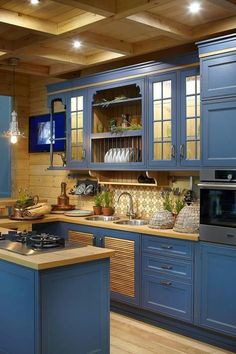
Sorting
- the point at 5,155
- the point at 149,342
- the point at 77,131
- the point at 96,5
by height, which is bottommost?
the point at 149,342

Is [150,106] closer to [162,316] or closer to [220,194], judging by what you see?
[220,194]

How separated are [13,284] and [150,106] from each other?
227 cm

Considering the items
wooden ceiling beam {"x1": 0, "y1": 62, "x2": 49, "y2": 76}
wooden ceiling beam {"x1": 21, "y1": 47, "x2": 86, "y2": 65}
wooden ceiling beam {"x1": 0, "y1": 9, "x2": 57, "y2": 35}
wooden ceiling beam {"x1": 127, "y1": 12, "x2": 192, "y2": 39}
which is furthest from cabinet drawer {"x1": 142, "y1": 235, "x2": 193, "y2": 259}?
wooden ceiling beam {"x1": 0, "y1": 62, "x2": 49, "y2": 76}

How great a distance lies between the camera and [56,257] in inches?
112

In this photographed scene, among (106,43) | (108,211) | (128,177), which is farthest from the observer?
(108,211)

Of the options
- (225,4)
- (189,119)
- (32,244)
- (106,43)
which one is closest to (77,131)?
(106,43)

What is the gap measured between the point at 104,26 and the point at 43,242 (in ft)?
6.89

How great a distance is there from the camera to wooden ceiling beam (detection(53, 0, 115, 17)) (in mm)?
3131

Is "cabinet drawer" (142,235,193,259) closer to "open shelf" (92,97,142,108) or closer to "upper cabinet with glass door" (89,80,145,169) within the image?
"upper cabinet with glass door" (89,80,145,169)

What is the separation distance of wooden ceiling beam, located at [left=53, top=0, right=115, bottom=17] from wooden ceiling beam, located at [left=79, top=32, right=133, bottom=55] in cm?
89

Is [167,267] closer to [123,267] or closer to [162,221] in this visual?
[162,221]

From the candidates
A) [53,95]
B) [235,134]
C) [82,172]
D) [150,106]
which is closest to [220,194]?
[235,134]

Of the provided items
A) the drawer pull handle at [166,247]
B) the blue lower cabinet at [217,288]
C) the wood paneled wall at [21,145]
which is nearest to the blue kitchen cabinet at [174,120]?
the drawer pull handle at [166,247]

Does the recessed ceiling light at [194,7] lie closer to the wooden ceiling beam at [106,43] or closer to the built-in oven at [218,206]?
the wooden ceiling beam at [106,43]
